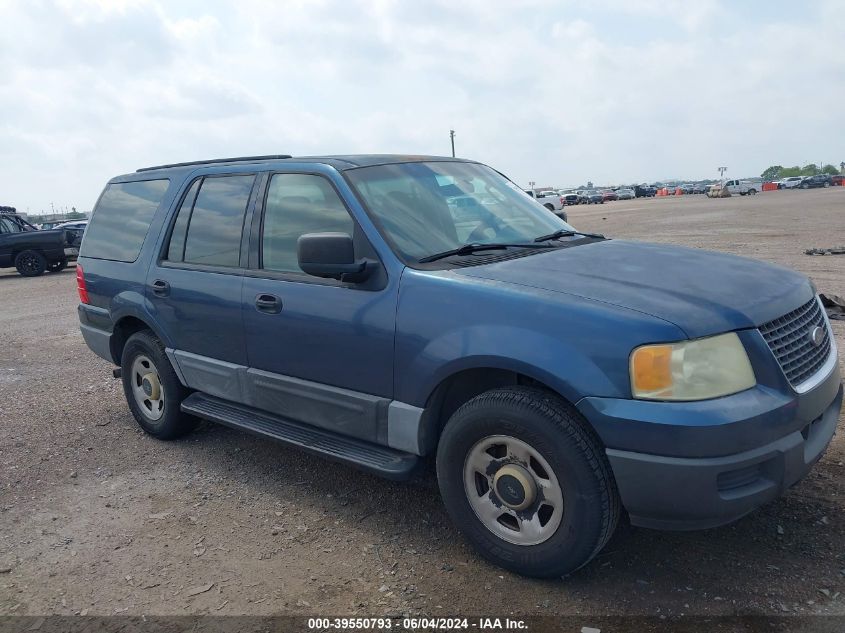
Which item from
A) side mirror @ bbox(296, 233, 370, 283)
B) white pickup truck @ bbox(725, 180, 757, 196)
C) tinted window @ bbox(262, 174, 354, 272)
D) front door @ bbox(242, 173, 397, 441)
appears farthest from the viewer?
white pickup truck @ bbox(725, 180, 757, 196)

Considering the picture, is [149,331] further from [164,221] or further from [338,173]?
[338,173]

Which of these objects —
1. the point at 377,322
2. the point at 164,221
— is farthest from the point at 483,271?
the point at 164,221

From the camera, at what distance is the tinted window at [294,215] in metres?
3.76

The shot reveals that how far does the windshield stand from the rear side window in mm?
888

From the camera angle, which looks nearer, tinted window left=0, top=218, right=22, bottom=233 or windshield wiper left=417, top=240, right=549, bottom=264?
windshield wiper left=417, top=240, right=549, bottom=264

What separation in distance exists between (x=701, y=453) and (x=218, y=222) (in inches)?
124

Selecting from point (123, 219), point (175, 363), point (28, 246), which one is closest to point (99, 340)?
point (123, 219)

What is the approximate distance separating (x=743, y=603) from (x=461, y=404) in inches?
57.0

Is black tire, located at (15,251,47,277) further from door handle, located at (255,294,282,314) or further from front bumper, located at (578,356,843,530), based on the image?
front bumper, located at (578,356,843,530)

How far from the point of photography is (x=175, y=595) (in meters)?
3.13

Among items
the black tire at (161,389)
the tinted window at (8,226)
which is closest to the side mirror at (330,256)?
the black tire at (161,389)

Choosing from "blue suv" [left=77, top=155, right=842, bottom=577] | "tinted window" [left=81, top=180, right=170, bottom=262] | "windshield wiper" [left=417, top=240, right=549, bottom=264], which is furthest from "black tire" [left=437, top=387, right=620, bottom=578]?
"tinted window" [left=81, top=180, right=170, bottom=262]

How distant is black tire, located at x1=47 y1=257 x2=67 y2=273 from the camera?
1938cm

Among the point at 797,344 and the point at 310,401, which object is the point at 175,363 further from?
the point at 797,344
